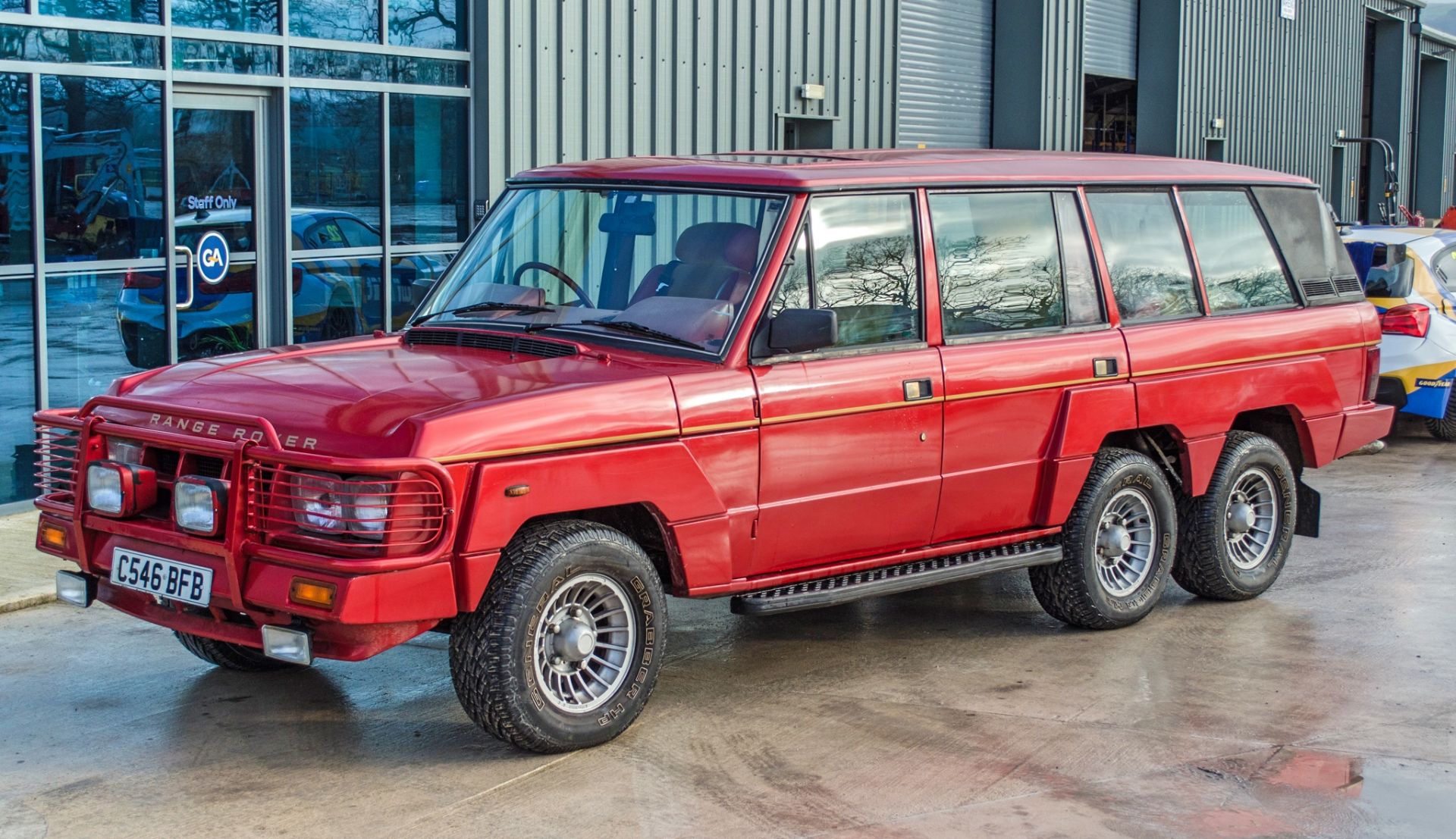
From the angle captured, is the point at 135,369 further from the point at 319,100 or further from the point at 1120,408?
the point at 1120,408

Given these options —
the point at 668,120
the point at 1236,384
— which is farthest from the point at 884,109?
the point at 1236,384

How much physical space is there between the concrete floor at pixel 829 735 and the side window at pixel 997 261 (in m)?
1.40

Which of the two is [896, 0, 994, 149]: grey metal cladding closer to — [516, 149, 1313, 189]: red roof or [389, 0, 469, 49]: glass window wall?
[389, 0, 469, 49]: glass window wall

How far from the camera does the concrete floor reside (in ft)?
16.7

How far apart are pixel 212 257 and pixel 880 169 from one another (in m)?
5.83

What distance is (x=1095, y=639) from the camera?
7.28 meters

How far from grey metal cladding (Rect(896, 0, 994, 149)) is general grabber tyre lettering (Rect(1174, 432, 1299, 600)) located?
10.3 metres

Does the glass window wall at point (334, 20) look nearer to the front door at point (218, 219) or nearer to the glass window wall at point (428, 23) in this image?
the glass window wall at point (428, 23)

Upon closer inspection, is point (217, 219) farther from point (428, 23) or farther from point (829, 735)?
point (829, 735)

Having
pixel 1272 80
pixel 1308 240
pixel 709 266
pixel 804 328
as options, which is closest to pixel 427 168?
pixel 1308 240

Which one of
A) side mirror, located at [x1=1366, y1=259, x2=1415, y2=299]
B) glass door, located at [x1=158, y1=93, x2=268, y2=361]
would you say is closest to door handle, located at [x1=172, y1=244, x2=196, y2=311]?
glass door, located at [x1=158, y1=93, x2=268, y2=361]

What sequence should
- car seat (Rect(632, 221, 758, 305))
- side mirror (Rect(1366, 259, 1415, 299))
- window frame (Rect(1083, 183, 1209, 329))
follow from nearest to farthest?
car seat (Rect(632, 221, 758, 305)) < window frame (Rect(1083, 183, 1209, 329)) < side mirror (Rect(1366, 259, 1415, 299))

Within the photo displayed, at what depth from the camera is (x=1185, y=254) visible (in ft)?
25.2

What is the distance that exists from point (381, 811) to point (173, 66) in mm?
6871
